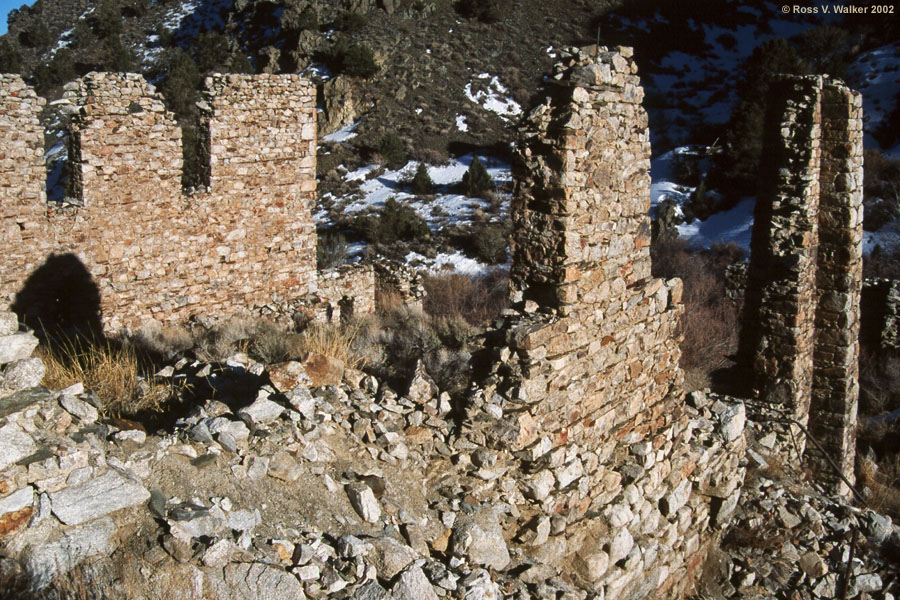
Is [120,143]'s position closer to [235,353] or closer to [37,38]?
[235,353]

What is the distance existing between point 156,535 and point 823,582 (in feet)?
17.9

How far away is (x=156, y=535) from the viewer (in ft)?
11.7

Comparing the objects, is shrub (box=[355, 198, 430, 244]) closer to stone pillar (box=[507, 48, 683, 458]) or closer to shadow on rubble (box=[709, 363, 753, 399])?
shadow on rubble (box=[709, 363, 753, 399])

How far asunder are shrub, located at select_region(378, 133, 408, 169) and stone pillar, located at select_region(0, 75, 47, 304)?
2099 cm

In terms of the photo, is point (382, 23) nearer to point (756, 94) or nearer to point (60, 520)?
point (756, 94)

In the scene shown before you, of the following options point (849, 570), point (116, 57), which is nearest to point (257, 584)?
point (849, 570)

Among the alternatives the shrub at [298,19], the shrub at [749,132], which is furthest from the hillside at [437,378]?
the shrub at [298,19]

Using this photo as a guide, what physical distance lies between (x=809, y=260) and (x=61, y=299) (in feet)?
30.5

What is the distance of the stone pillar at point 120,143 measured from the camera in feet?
31.4

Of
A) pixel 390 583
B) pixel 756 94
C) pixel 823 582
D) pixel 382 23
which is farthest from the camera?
pixel 382 23

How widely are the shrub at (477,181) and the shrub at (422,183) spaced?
1.37m

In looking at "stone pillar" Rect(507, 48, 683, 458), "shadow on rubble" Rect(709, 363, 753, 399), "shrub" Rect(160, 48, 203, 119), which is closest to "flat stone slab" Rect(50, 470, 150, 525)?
"stone pillar" Rect(507, 48, 683, 458)

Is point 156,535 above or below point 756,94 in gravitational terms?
below

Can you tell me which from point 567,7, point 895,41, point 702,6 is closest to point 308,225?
point 895,41
